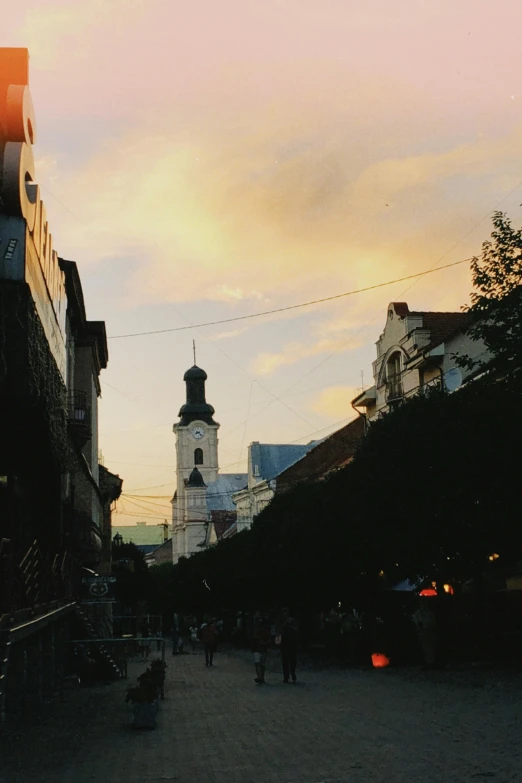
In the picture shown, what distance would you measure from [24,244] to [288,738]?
26.6 ft

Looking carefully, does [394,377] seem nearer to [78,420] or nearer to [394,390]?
[394,390]

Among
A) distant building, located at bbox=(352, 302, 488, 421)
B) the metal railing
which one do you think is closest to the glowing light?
the metal railing

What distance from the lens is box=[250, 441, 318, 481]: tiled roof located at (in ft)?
357

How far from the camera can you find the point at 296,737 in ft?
48.6

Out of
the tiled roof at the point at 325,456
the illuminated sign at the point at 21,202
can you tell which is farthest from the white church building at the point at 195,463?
the illuminated sign at the point at 21,202

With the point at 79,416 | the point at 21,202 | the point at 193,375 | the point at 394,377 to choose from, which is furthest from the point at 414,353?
the point at 193,375

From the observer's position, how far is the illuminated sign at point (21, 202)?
16.6 meters

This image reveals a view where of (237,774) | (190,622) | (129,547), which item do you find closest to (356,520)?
(237,774)

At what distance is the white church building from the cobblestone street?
140887mm

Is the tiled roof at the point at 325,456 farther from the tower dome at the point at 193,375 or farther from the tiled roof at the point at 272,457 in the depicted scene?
the tower dome at the point at 193,375

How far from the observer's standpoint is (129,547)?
9200cm

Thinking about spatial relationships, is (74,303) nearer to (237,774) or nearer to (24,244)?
(24,244)

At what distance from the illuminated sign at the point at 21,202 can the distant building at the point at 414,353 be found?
26575 mm

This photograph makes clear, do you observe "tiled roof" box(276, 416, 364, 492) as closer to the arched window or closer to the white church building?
the arched window
